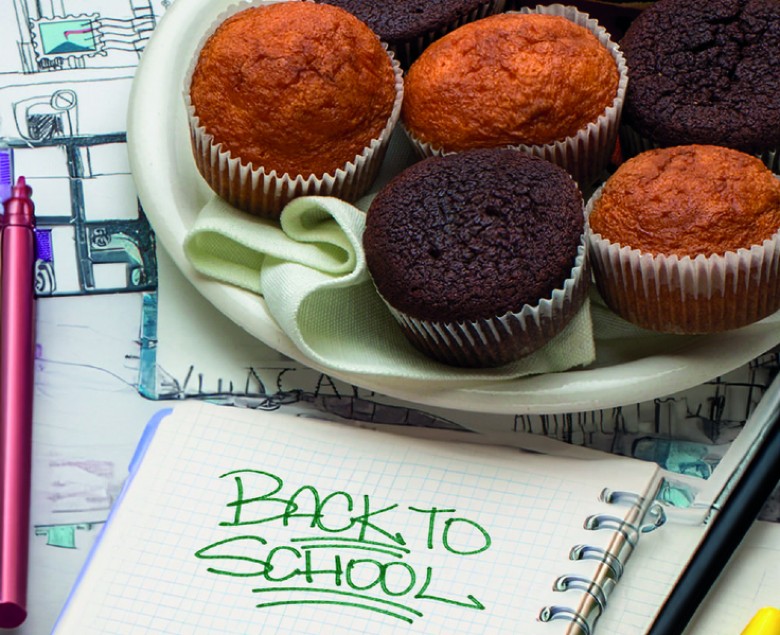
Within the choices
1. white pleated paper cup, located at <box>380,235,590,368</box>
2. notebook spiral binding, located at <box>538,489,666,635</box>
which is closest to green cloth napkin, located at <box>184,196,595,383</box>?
white pleated paper cup, located at <box>380,235,590,368</box>

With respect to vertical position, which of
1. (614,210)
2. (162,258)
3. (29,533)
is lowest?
(29,533)

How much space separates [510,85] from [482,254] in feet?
0.53

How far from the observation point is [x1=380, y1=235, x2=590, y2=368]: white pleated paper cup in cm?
88

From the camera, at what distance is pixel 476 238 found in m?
0.89

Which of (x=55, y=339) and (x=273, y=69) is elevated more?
(x=273, y=69)

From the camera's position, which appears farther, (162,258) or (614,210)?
(162,258)

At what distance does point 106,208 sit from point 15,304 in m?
0.16

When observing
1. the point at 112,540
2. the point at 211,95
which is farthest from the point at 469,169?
the point at 112,540

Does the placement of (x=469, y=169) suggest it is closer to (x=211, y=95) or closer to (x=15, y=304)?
(x=211, y=95)

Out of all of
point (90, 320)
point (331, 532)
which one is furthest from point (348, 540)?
point (90, 320)

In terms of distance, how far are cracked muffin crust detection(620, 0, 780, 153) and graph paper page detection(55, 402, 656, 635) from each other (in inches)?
11.2

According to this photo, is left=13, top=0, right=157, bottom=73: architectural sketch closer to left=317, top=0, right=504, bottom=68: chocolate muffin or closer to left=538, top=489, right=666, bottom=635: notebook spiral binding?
left=317, top=0, right=504, bottom=68: chocolate muffin

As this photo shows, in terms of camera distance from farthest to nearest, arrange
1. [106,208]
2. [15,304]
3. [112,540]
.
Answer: [106,208], [15,304], [112,540]

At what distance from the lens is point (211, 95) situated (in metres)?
0.97
